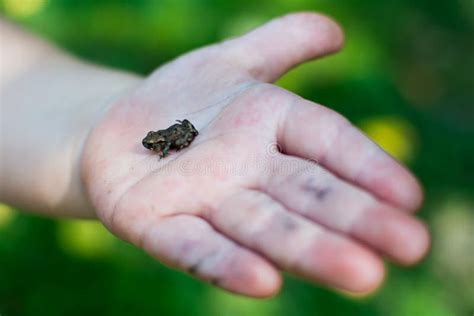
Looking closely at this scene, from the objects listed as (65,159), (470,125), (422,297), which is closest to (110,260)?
(65,159)

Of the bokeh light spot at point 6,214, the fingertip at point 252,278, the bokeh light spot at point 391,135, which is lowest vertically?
the bokeh light spot at point 6,214

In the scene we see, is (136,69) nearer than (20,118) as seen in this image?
No

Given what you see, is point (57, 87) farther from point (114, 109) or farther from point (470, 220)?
point (470, 220)

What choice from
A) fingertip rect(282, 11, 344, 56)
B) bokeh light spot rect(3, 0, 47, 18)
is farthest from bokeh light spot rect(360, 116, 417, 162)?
bokeh light spot rect(3, 0, 47, 18)

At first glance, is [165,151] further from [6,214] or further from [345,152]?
[6,214]

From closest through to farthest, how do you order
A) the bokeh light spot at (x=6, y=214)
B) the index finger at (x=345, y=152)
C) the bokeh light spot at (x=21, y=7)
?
the index finger at (x=345, y=152) → the bokeh light spot at (x=6, y=214) → the bokeh light spot at (x=21, y=7)

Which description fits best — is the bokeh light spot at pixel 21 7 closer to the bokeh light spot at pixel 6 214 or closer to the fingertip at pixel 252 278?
the bokeh light spot at pixel 6 214

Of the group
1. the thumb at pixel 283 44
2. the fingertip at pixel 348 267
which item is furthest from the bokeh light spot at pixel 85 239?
the fingertip at pixel 348 267
